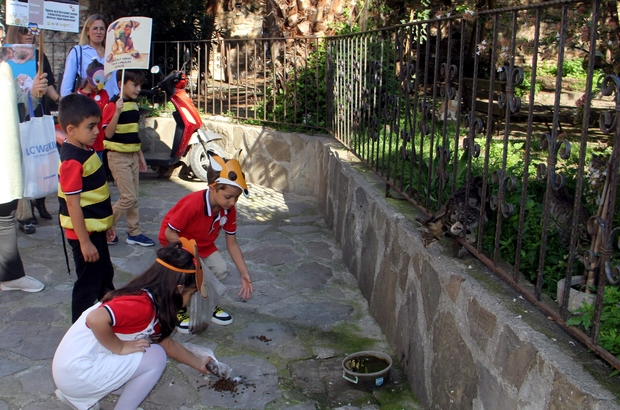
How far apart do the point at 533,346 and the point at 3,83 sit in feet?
12.5

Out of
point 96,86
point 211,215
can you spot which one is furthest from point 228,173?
point 96,86

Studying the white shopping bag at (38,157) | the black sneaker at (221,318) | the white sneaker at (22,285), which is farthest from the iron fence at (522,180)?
the white sneaker at (22,285)

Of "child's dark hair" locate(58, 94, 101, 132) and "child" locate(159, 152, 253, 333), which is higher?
"child's dark hair" locate(58, 94, 101, 132)

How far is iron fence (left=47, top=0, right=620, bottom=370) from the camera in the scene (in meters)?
2.21

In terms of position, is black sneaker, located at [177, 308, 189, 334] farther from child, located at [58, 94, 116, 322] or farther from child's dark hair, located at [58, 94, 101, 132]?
child's dark hair, located at [58, 94, 101, 132]

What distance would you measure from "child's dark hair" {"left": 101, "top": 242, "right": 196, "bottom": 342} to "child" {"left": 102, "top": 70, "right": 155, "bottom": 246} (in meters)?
2.67

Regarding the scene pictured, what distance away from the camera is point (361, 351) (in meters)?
3.81

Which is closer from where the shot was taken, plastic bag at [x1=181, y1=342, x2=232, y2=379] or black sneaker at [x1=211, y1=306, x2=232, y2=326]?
plastic bag at [x1=181, y1=342, x2=232, y2=379]

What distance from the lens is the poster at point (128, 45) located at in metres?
5.16

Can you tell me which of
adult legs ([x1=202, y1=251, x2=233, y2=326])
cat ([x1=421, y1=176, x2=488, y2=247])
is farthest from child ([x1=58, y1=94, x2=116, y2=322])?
cat ([x1=421, y1=176, x2=488, y2=247])

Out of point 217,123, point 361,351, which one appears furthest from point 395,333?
point 217,123

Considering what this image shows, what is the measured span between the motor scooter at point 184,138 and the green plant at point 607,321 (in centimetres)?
609

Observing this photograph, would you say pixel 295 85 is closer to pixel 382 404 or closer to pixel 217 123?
pixel 217 123

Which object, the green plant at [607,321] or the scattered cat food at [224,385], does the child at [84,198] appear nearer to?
the scattered cat food at [224,385]
